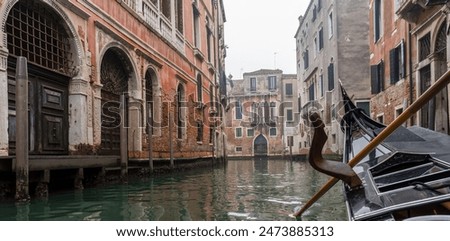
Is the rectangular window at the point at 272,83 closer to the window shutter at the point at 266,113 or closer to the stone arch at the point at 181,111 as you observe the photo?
the window shutter at the point at 266,113

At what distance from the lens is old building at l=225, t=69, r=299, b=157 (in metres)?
2.16

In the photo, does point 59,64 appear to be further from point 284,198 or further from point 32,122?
point 284,198

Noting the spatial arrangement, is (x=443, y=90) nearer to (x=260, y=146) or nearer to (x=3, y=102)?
(x=260, y=146)

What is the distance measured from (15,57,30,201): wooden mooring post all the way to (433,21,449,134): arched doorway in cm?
239

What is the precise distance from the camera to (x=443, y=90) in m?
2.64

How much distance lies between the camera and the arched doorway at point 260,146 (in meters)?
2.21

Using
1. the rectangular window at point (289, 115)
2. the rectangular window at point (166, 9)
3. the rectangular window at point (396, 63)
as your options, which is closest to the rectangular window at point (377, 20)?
the rectangular window at point (396, 63)

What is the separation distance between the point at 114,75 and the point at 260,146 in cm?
125

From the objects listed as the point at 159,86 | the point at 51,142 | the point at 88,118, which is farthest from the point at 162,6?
the point at 51,142

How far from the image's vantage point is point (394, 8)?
11.5 ft

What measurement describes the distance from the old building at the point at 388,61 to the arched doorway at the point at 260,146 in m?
1.35

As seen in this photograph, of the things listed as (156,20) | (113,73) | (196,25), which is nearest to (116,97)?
(113,73)

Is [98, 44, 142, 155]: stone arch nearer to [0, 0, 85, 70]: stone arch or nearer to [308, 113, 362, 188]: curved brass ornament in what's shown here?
[0, 0, 85, 70]: stone arch

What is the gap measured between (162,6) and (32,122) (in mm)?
2005
